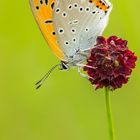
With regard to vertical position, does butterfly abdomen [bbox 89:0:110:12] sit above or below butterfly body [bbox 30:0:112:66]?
above

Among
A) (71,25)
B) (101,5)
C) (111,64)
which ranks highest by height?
(101,5)

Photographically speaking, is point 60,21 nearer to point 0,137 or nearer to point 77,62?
point 77,62

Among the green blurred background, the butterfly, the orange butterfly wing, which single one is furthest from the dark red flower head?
the green blurred background

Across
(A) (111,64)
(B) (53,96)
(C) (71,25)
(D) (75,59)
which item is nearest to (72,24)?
(C) (71,25)

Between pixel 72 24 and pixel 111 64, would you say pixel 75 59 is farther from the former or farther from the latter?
pixel 111 64

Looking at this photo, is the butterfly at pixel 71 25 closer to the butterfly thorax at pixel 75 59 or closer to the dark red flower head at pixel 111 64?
the butterfly thorax at pixel 75 59

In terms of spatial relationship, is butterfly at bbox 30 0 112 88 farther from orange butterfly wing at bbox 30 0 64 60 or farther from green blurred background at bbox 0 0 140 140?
green blurred background at bbox 0 0 140 140

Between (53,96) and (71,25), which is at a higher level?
(53,96)
